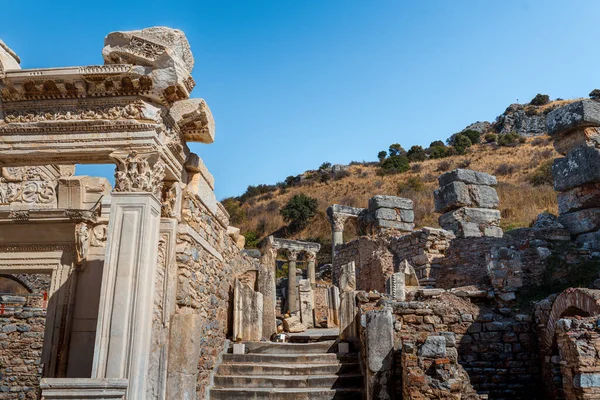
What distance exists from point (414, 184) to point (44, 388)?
3845 cm

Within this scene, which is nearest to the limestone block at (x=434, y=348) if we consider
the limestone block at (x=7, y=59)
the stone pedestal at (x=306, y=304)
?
the limestone block at (x=7, y=59)

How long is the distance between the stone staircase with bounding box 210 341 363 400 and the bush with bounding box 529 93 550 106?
58.3 meters

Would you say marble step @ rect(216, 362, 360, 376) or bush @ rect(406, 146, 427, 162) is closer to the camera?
marble step @ rect(216, 362, 360, 376)

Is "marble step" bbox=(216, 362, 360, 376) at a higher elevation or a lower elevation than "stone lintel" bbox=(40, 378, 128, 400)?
higher

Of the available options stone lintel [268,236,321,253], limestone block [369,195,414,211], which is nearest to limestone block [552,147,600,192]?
limestone block [369,195,414,211]

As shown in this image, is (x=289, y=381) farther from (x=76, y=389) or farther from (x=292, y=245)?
(x=292, y=245)

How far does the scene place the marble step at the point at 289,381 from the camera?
8.16m

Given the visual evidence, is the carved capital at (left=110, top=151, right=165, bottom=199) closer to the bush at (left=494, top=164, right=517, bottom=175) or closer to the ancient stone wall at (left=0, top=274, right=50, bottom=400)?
the ancient stone wall at (left=0, top=274, right=50, bottom=400)

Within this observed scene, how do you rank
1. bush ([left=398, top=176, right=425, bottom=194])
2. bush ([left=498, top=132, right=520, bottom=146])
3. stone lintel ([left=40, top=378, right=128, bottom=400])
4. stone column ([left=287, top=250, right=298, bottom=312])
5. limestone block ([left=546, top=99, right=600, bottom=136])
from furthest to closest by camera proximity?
1. bush ([left=498, top=132, right=520, bottom=146])
2. bush ([left=398, top=176, right=425, bottom=194])
3. stone column ([left=287, top=250, right=298, bottom=312])
4. limestone block ([left=546, top=99, right=600, bottom=136])
5. stone lintel ([left=40, top=378, right=128, bottom=400])

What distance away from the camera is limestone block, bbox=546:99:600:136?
1179cm

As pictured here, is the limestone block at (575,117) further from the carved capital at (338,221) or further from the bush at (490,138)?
the bush at (490,138)

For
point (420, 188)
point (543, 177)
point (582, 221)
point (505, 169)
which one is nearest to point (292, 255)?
point (582, 221)

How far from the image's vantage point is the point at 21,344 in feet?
43.1

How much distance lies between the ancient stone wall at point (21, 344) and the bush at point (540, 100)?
58.8 metres
